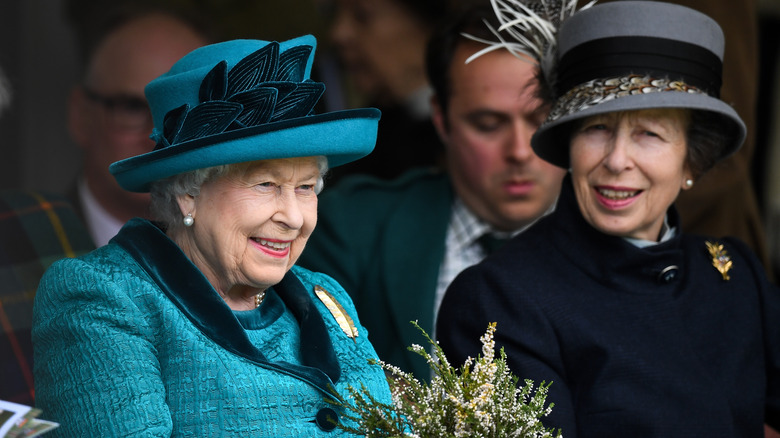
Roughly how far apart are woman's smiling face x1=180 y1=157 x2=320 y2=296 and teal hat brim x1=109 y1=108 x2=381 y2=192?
0.29 ft

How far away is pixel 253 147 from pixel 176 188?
0.86ft

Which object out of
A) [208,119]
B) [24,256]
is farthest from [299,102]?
[24,256]

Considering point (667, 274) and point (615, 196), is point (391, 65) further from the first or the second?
point (667, 274)

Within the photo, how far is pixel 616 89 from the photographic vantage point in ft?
8.87

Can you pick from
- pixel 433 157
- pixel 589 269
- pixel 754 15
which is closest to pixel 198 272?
pixel 589 269

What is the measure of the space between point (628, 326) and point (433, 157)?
104 inches

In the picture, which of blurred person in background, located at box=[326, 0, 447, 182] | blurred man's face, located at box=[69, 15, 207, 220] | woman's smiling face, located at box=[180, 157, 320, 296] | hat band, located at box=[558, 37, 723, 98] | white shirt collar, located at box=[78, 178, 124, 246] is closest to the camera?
woman's smiling face, located at box=[180, 157, 320, 296]

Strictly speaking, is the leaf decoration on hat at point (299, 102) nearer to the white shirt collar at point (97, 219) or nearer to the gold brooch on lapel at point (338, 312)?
the gold brooch on lapel at point (338, 312)

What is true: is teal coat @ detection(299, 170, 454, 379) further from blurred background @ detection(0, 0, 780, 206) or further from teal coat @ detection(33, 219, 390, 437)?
teal coat @ detection(33, 219, 390, 437)

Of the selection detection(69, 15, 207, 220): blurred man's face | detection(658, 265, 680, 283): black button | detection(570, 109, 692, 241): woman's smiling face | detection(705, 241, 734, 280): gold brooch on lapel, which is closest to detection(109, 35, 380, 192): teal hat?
detection(570, 109, 692, 241): woman's smiling face

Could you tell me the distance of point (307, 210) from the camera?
7.43 feet

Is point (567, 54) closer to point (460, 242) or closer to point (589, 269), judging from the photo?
point (589, 269)

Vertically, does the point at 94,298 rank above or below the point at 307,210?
below

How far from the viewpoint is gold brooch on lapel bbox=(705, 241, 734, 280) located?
297cm
